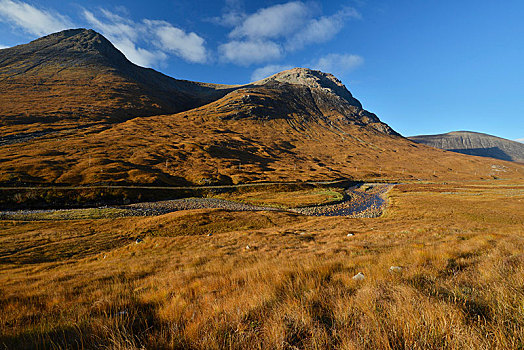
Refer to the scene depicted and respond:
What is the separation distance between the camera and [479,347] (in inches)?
74.5

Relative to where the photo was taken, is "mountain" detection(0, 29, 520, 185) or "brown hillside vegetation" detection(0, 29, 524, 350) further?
"mountain" detection(0, 29, 520, 185)

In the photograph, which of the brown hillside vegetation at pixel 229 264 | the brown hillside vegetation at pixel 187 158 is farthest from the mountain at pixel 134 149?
the brown hillside vegetation at pixel 229 264

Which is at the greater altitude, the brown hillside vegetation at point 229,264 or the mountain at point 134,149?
the mountain at point 134,149

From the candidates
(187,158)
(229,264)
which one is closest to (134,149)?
(187,158)

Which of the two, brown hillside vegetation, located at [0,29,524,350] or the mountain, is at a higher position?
the mountain

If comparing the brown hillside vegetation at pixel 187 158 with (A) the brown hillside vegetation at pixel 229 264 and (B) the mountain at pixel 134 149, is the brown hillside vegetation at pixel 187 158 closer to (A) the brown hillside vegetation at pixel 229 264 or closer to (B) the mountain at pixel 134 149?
(B) the mountain at pixel 134 149

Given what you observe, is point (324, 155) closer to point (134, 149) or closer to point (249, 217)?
point (134, 149)

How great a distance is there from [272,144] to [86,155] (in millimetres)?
123397

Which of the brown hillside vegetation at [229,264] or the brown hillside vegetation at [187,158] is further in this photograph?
the brown hillside vegetation at [187,158]

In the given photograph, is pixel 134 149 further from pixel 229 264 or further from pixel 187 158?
pixel 229 264

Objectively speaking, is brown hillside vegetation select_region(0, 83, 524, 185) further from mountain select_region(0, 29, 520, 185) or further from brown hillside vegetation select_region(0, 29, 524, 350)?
brown hillside vegetation select_region(0, 29, 524, 350)

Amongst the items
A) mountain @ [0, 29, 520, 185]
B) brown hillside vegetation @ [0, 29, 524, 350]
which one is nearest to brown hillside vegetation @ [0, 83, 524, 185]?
mountain @ [0, 29, 520, 185]

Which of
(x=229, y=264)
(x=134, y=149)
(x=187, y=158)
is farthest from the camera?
(x=187, y=158)

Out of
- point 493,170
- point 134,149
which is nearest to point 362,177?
point 134,149
